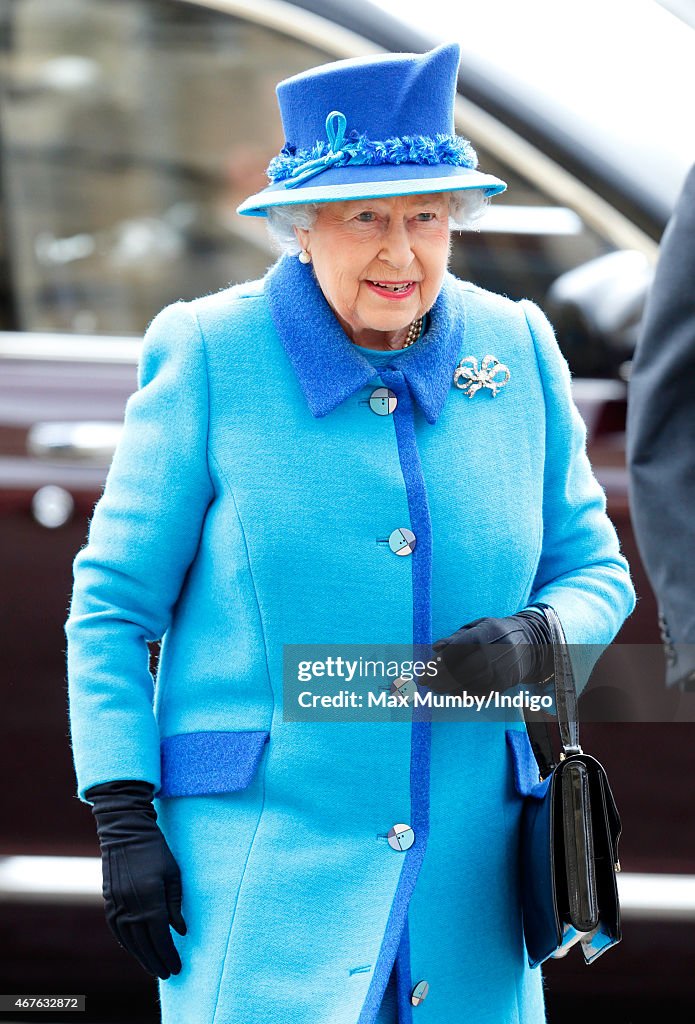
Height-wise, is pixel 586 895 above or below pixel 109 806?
below

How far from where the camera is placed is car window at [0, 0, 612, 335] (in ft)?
9.84

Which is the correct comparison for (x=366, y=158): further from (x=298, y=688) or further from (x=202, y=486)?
(x=298, y=688)

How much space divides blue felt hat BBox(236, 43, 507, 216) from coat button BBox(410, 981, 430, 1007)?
97 centimetres

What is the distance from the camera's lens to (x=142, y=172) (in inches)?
119

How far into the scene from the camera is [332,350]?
6.35 feet

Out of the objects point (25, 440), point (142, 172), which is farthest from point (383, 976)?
point (142, 172)

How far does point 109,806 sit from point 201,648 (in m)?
0.23

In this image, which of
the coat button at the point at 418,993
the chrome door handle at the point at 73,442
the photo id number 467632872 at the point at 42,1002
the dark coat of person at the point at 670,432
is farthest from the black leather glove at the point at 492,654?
the photo id number 467632872 at the point at 42,1002

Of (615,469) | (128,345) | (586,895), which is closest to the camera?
(586,895)

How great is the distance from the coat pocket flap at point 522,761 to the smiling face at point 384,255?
57cm

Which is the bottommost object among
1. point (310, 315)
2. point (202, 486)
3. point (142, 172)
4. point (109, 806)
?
point (109, 806)

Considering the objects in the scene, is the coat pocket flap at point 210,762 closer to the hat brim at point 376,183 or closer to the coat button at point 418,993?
the coat button at point 418,993

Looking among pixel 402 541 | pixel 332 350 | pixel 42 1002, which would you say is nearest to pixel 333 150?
pixel 332 350

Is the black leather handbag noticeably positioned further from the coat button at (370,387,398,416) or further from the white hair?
the white hair
